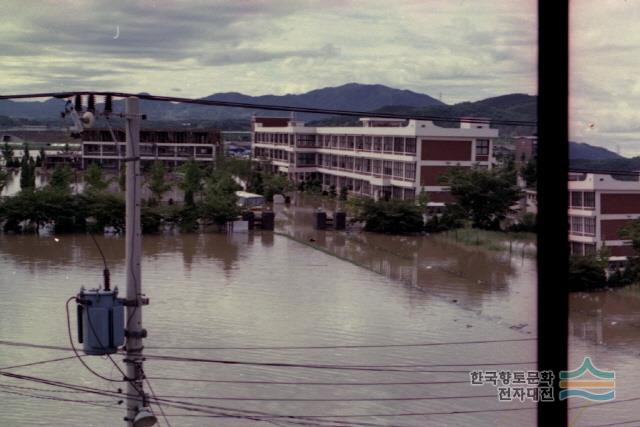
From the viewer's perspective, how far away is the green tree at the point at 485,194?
899 centimetres

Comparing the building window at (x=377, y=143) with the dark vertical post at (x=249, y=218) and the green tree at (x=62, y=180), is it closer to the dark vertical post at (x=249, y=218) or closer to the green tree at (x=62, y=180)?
the dark vertical post at (x=249, y=218)

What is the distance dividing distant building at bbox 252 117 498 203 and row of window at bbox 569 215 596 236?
60.8 inches

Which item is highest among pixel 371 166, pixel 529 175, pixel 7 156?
pixel 7 156

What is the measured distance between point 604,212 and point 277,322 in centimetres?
326

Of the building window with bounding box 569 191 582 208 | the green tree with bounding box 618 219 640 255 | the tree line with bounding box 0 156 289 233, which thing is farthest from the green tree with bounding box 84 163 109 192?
the green tree with bounding box 618 219 640 255

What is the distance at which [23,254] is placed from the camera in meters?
6.96

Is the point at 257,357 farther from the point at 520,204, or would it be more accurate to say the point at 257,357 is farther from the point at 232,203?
the point at 520,204

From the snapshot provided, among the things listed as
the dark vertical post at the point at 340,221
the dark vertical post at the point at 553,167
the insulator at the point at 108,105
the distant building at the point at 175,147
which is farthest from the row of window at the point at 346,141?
the dark vertical post at the point at 553,167

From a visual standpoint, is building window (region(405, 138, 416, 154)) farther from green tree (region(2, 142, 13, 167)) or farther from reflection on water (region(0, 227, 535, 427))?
green tree (region(2, 142, 13, 167))

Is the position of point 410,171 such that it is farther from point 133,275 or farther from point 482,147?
point 133,275

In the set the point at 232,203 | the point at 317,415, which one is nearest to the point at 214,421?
the point at 317,415

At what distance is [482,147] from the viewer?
10.6m

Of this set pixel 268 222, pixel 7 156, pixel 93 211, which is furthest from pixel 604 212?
pixel 7 156

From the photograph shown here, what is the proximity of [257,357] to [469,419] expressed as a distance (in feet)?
3.72
